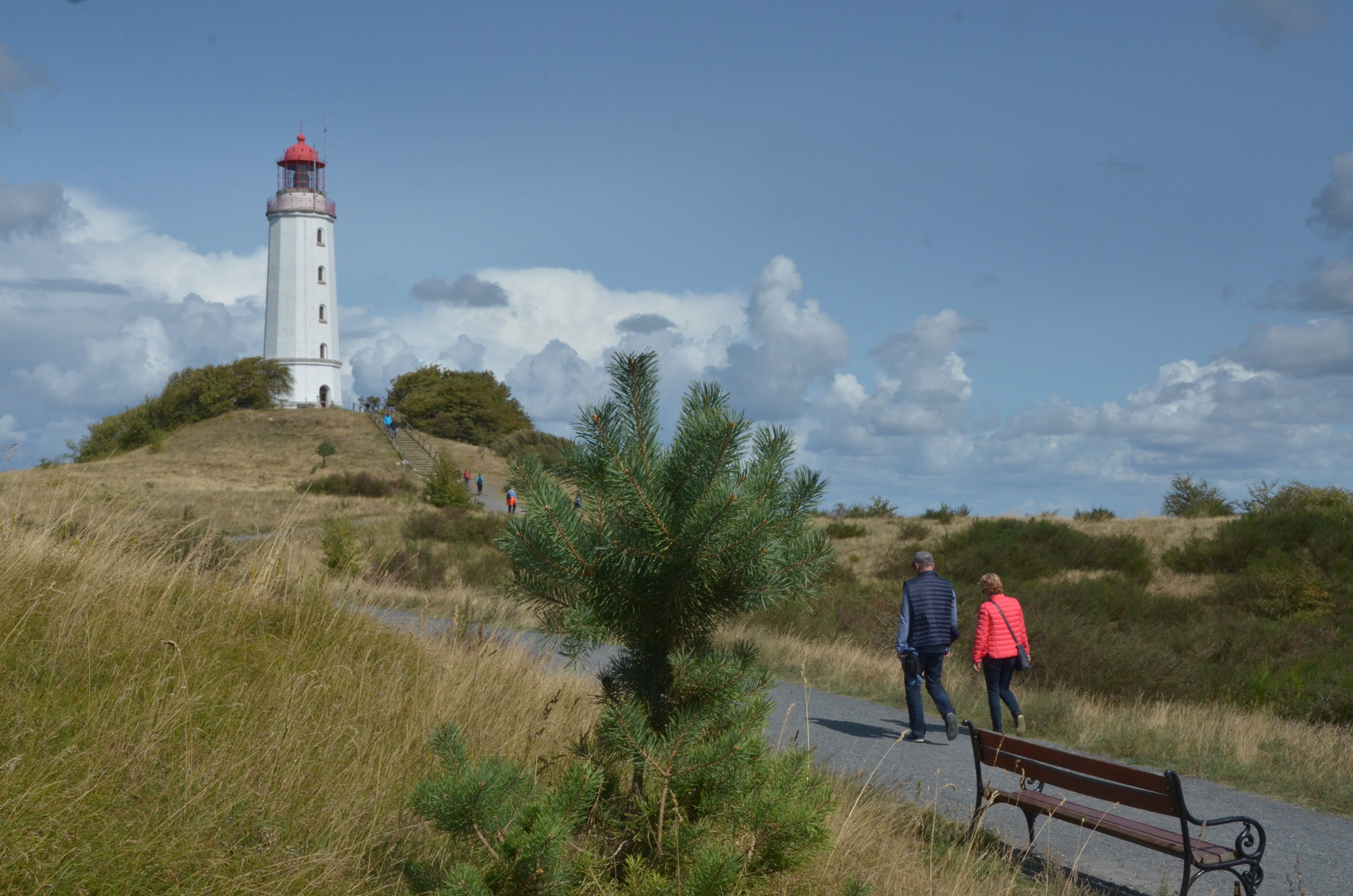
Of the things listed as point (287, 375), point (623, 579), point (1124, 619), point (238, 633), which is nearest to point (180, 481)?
point (287, 375)

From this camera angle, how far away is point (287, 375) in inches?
2625

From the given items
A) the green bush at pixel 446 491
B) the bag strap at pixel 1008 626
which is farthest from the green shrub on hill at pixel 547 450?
the green bush at pixel 446 491

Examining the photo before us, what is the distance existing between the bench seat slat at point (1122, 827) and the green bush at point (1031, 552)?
17785 millimetres

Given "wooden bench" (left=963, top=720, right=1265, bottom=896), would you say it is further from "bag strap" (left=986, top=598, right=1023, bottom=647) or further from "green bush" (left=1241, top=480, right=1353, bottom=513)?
"green bush" (left=1241, top=480, right=1353, bottom=513)

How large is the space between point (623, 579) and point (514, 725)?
255 cm

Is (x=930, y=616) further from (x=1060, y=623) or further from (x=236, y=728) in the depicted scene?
(x=1060, y=623)

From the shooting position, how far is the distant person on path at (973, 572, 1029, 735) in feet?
29.1

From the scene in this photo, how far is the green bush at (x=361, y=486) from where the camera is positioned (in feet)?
153

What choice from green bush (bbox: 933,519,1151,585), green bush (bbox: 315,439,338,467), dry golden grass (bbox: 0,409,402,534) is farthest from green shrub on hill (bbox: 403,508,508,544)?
green bush (bbox: 315,439,338,467)

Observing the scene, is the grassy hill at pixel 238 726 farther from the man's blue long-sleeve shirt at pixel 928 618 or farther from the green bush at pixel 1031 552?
the green bush at pixel 1031 552

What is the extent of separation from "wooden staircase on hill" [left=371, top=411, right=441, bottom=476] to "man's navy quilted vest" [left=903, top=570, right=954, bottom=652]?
158ft

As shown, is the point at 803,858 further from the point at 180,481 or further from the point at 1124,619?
the point at 180,481

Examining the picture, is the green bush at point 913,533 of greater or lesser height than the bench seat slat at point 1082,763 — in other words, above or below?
above

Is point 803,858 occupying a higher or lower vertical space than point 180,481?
lower
